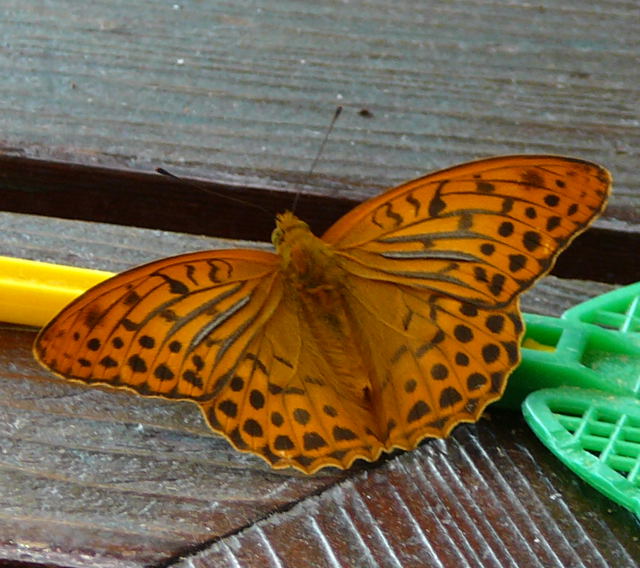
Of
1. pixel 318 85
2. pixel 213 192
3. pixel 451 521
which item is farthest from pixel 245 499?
pixel 318 85

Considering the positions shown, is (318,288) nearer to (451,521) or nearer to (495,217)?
(495,217)

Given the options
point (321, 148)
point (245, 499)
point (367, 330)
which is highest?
point (321, 148)

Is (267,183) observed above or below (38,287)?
above

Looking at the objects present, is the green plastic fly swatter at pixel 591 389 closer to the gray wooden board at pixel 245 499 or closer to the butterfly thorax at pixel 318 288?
the gray wooden board at pixel 245 499

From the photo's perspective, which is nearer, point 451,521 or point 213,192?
point 451,521

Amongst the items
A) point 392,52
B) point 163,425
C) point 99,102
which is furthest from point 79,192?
point 392,52

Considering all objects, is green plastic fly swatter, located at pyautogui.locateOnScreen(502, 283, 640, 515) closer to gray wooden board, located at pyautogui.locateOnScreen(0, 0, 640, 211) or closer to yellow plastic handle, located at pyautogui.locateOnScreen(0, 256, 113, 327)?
gray wooden board, located at pyautogui.locateOnScreen(0, 0, 640, 211)

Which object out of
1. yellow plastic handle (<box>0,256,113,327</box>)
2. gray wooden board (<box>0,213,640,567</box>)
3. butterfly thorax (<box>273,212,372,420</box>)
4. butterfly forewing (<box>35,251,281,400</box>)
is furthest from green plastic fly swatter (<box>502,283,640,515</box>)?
yellow plastic handle (<box>0,256,113,327</box>)

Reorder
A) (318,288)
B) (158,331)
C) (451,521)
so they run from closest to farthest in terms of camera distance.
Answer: (451,521) → (158,331) → (318,288)

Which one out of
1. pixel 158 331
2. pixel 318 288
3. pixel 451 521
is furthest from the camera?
pixel 318 288

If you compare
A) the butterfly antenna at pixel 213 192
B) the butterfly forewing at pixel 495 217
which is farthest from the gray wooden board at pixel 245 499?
the butterfly antenna at pixel 213 192
